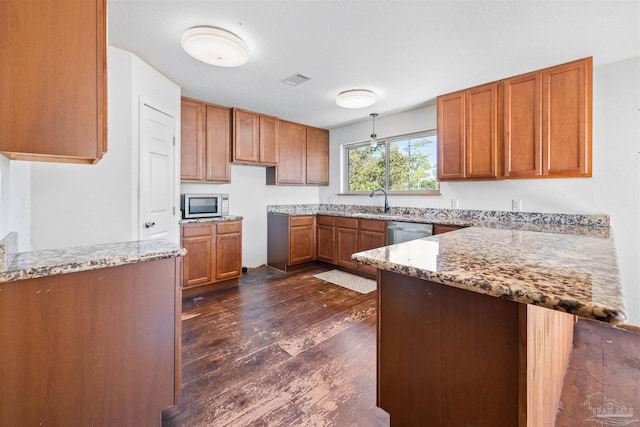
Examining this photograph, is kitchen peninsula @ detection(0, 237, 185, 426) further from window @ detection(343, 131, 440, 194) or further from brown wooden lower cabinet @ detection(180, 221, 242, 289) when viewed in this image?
window @ detection(343, 131, 440, 194)

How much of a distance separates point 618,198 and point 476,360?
2.71 metres

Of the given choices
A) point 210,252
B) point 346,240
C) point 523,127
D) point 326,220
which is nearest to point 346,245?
point 346,240

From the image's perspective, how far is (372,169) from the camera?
15.2 ft

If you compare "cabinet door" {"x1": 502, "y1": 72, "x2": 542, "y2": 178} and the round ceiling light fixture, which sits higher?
the round ceiling light fixture

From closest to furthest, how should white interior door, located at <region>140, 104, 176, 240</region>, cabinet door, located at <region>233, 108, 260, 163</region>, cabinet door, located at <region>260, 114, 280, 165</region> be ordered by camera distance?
white interior door, located at <region>140, 104, 176, 240</region> < cabinet door, located at <region>233, 108, 260, 163</region> < cabinet door, located at <region>260, 114, 280, 165</region>

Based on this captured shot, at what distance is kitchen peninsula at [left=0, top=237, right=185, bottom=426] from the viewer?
1.03 meters

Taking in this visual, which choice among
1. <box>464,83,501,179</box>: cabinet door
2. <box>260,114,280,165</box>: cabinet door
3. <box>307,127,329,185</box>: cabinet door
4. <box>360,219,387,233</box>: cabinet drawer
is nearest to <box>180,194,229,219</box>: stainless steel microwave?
<box>260,114,280,165</box>: cabinet door

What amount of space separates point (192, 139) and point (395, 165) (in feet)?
9.39

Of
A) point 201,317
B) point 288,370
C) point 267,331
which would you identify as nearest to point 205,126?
point 201,317

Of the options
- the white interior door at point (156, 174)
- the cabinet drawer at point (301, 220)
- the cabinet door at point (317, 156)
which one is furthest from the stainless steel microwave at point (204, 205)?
the cabinet door at point (317, 156)

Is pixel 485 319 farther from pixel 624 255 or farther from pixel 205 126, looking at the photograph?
pixel 205 126

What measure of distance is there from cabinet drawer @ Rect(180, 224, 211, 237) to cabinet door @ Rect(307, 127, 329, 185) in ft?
6.63

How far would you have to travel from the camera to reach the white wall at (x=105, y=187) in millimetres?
2135

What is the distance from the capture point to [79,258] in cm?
119
